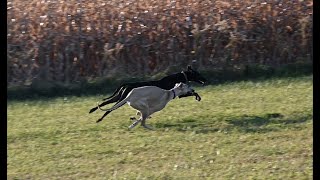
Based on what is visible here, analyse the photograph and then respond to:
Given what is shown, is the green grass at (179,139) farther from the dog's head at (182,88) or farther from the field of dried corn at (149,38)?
the field of dried corn at (149,38)

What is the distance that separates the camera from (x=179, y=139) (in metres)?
7.87

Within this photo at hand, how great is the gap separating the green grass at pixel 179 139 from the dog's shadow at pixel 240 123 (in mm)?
11

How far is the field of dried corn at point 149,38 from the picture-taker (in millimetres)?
11359

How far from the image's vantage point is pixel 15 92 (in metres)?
11.0

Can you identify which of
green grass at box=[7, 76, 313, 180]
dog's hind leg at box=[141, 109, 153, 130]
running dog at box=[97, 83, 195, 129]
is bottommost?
green grass at box=[7, 76, 313, 180]

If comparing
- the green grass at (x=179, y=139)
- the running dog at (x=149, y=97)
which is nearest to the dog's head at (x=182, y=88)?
the running dog at (x=149, y=97)

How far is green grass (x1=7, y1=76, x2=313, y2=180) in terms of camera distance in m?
6.82

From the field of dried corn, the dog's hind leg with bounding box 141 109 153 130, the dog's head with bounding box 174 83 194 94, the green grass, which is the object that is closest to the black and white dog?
the dog's head with bounding box 174 83 194 94

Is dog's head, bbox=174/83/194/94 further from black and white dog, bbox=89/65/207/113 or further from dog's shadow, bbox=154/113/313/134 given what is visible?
dog's shadow, bbox=154/113/313/134

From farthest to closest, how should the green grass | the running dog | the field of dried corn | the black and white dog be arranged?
the field of dried corn
the black and white dog
the running dog
the green grass

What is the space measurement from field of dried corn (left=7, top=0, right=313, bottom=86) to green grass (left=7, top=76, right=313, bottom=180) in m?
1.09

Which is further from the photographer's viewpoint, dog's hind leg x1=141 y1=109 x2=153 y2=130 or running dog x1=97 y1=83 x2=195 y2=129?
dog's hind leg x1=141 y1=109 x2=153 y2=130

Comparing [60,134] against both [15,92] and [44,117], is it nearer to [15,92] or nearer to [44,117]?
[44,117]
